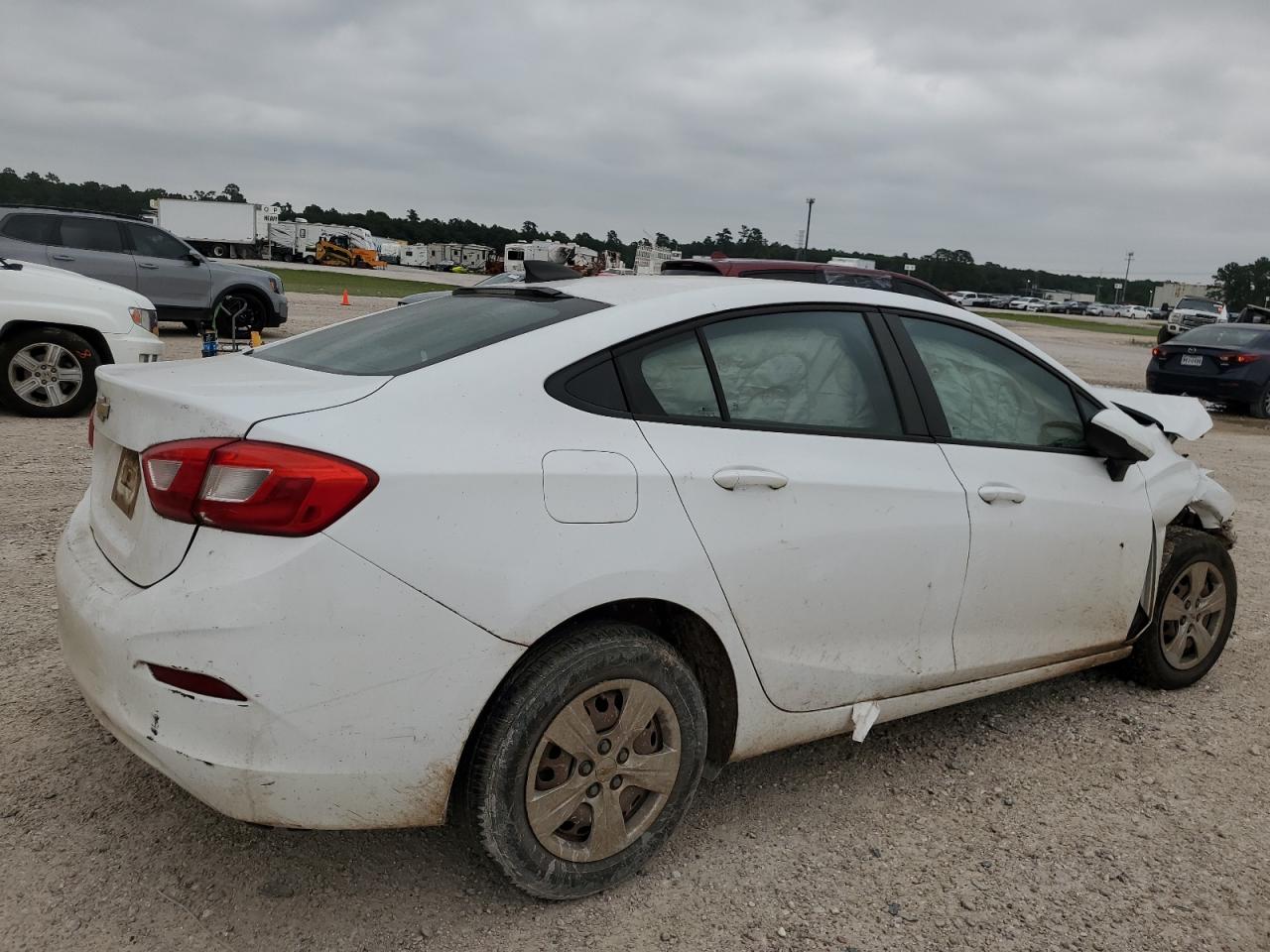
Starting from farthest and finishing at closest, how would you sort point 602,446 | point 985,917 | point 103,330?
point 103,330, point 985,917, point 602,446

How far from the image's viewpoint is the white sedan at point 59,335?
7.77 meters

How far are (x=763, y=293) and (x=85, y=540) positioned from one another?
2.04 m

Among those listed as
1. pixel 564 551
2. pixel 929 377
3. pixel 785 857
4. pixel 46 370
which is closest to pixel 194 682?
pixel 564 551

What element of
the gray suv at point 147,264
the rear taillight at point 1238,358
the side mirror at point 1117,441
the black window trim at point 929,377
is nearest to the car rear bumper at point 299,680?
the black window trim at point 929,377

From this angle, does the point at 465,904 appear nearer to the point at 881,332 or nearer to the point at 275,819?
the point at 275,819

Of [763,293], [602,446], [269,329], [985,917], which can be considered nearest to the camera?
[602,446]

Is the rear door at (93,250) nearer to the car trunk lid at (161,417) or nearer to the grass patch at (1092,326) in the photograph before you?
the car trunk lid at (161,417)

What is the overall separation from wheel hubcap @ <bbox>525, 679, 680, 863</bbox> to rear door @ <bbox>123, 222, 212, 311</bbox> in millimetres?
13553

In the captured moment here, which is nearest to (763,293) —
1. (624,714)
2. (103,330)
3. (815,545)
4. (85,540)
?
(815,545)

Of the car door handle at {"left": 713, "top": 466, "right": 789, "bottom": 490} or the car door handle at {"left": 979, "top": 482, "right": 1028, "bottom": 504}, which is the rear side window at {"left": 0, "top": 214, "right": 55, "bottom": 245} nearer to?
the car door handle at {"left": 713, "top": 466, "right": 789, "bottom": 490}

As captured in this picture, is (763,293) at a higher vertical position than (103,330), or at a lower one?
higher

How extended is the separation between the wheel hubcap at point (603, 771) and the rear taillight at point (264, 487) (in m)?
0.74

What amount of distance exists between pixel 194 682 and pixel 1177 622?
12.2ft

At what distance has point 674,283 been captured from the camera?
3.06 metres
